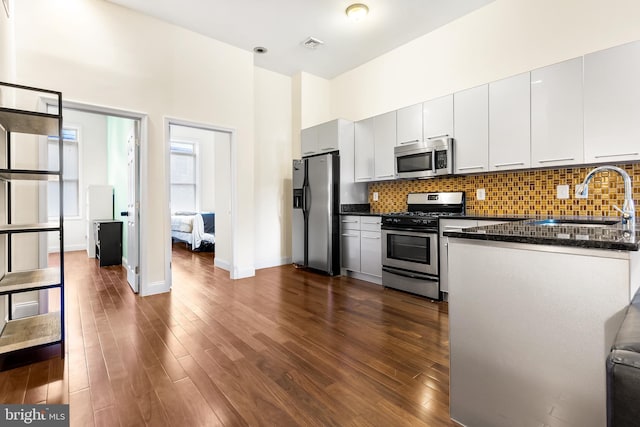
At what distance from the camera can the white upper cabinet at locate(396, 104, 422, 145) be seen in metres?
3.69

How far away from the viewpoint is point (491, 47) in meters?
3.33

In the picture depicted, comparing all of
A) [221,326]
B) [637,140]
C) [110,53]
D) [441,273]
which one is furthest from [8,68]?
[637,140]

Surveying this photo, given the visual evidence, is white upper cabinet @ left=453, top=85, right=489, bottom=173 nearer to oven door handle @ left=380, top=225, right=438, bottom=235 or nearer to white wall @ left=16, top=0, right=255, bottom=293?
oven door handle @ left=380, top=225, right=438, bottom=235

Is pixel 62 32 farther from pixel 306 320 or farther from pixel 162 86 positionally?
pixel 306 320

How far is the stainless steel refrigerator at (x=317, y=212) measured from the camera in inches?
171

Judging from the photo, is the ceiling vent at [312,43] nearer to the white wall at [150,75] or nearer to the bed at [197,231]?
the white wall at [150,75]

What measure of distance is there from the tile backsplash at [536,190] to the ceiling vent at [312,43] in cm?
230

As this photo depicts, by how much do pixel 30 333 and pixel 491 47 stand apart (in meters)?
4.90

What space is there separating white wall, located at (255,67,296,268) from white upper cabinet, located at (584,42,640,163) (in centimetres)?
392

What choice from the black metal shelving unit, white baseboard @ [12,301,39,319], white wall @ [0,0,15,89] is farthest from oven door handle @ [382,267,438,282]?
white wall @ [0,0,15,89]

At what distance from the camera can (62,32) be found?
9.85 ft

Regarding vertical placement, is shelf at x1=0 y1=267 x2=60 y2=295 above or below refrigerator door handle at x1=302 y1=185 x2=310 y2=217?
below

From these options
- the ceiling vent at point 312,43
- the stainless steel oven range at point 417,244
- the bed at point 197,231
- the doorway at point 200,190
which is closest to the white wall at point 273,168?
the doorway at point 200,190

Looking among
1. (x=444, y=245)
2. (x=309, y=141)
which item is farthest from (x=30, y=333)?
(x=309, y=141)
